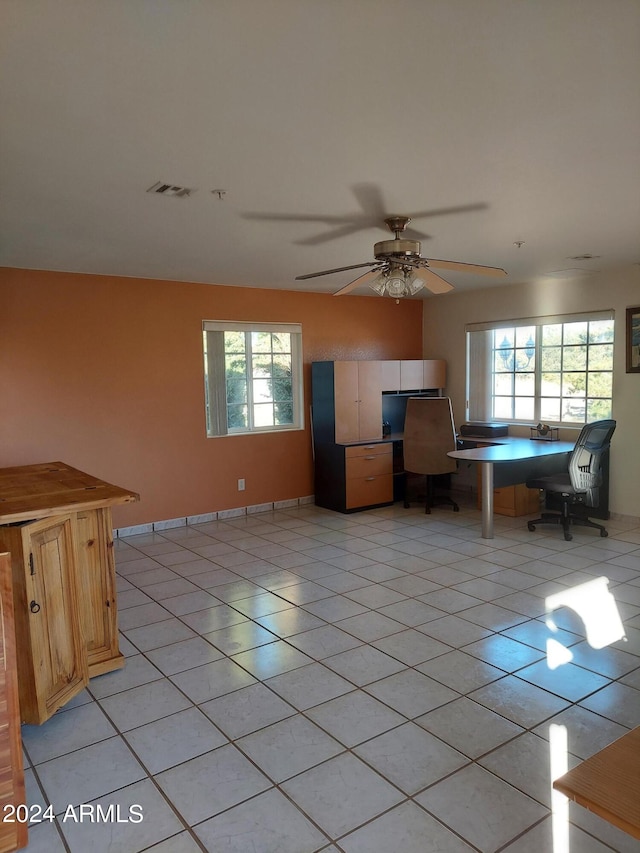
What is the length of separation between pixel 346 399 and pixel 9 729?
459cm

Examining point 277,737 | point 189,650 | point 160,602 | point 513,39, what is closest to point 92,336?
point 160,602

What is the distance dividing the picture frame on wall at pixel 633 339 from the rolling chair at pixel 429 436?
1.61 metres

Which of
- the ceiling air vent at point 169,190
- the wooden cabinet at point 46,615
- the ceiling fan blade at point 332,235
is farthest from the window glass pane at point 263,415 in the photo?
the wooden cabinet at point 46,615

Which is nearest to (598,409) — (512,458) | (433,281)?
(512,458)

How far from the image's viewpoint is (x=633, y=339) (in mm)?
5277

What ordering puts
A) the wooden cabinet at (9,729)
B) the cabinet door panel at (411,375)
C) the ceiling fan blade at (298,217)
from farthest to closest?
the cabinet door panel at (411,375) → the ceiling fan blade at (298,217) → the wooden cabinet at (9,729)

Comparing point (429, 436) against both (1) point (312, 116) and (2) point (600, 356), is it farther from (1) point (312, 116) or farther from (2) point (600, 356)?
(1) point (312, 116)

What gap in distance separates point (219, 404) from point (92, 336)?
1.33 meters

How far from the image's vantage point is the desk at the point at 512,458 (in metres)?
5.00

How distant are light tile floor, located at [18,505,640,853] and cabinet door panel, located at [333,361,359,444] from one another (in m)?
1.91

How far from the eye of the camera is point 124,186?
278cm

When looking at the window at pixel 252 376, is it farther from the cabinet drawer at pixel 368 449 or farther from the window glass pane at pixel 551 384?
the window glass pane at pixel 551 384

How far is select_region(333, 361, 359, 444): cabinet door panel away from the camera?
6.06 meters

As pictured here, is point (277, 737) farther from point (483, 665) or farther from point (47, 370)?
point (47, 370)
